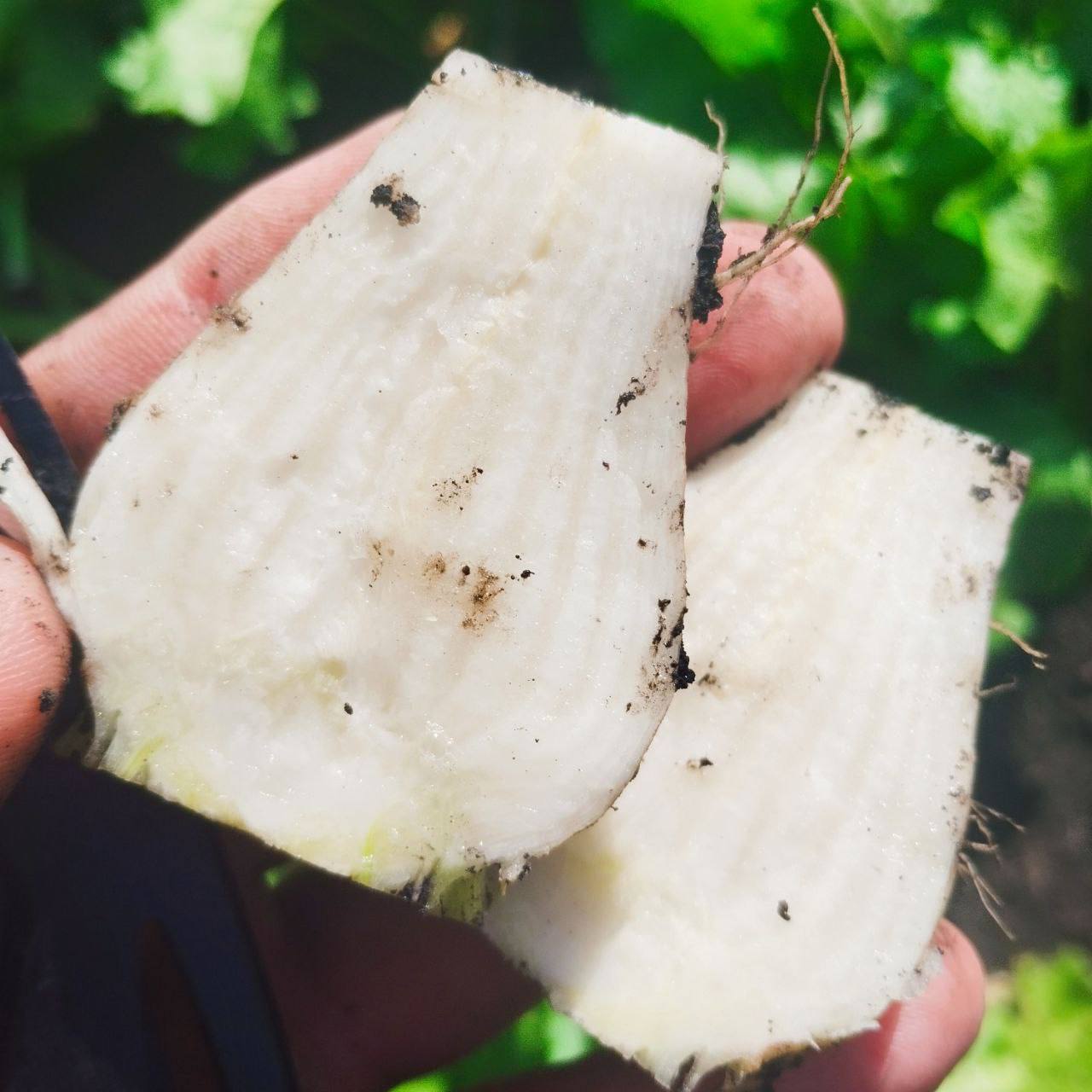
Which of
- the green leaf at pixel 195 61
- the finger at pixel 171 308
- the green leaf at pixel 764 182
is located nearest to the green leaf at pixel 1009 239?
the green leaf at pixel 764 182

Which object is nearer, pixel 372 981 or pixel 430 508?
pixel 430 508

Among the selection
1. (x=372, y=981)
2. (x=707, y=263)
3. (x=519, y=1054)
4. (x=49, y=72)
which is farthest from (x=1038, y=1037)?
(x=49, y=72)

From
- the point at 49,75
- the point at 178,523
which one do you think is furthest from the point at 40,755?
the point at 49,75

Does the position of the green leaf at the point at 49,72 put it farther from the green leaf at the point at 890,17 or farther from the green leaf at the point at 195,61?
the green leaf at the point at 890,17

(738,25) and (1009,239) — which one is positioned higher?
(738,25)

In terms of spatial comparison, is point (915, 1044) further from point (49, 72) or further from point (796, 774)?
point (49, 72)

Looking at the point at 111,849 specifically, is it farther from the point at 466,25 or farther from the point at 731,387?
the point at 466,25

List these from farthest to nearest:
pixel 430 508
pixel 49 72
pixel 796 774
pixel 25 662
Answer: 1. pixel 49 72
2. pixel 796 774
3. pixel 430 508
4. pixel 25 662

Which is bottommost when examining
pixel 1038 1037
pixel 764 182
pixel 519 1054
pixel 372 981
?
Answer: pixel 1038 1037
